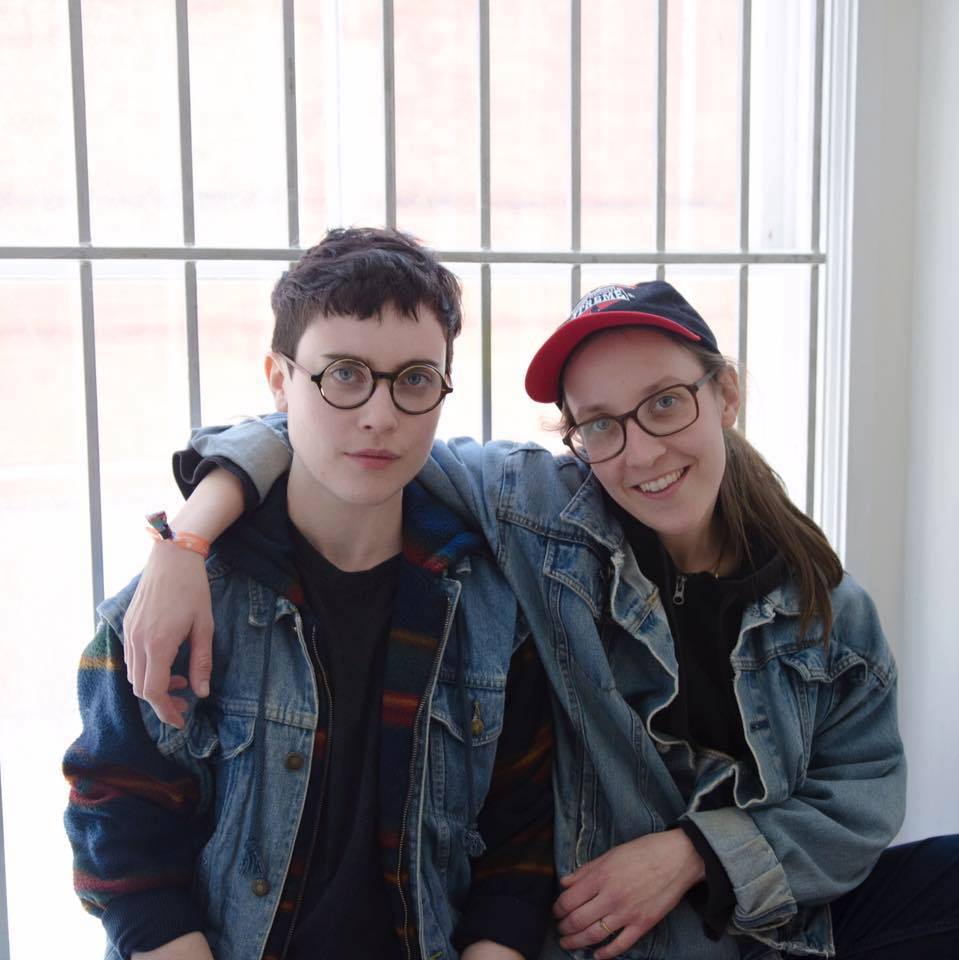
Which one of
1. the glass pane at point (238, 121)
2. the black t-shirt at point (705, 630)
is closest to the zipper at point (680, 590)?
the black t-shirt at point (705, 630)

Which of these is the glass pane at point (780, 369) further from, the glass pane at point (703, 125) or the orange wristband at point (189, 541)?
the orange wristband at point (189, 541)

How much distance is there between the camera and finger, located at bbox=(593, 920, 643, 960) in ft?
4.59

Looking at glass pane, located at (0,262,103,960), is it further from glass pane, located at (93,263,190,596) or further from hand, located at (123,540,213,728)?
hand, located at (123,540,213,728)

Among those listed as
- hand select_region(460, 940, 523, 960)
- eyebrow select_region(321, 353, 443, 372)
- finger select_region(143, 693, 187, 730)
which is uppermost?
eyebrow select_region(321, 353, 443, 372)

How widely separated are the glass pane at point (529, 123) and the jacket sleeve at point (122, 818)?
986 mm

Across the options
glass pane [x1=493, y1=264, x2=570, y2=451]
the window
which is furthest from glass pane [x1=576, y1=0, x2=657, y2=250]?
glass pane [x1=493, y1=264, x2=570, y2=451]

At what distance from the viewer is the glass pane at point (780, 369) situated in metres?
2.01

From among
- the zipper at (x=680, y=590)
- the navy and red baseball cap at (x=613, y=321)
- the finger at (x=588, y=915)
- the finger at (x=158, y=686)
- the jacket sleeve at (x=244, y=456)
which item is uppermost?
the navy and red baseball cap at (x=613, y=321)

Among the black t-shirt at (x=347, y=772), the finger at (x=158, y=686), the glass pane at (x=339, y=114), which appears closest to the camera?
the finger at (x=158, y=686)

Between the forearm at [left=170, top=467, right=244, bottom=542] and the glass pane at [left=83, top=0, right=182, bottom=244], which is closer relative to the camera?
the forearm at [left=170, top=467, right=244, bottom=542]

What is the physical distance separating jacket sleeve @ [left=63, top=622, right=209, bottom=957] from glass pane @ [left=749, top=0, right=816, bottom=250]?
1.40m

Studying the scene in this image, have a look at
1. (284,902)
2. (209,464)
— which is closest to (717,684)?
(284,902)

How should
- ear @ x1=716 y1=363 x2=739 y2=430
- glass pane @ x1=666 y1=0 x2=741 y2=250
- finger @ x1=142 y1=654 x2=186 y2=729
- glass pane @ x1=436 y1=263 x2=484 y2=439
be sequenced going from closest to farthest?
finger @ x1=142 y1=654 x2=186 y2=729, ear @ x1=716 y1=363 x2=739 y2=430, glass pane @ x1=436 y1=263 x2=484 y2=439, glass pane @ x1=666 y1=0 x2=741 y2=250

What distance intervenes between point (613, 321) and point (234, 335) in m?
0.66
